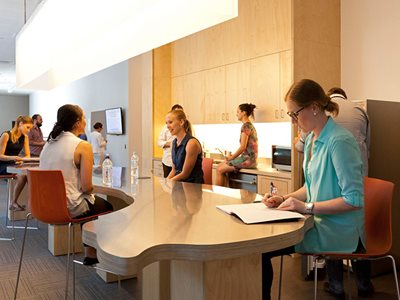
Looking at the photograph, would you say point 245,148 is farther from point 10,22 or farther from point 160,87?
point 10,22

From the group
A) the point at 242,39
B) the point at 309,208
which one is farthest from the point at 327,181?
the point at 242,39

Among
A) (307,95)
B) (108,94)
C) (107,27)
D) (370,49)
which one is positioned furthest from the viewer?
(108,94)

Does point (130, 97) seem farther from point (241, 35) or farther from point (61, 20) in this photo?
point (61, 20)

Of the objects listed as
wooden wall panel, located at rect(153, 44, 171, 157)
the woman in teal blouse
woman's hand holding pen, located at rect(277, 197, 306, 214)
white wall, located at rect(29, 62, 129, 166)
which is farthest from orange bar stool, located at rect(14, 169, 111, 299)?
white wall, located at rect(29, 62, 129, 166)

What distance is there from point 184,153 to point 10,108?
55.7 ft

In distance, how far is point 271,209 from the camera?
65.0 inches

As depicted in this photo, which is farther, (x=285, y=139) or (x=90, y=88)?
(x=90, y=88)

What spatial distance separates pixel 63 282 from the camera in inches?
124

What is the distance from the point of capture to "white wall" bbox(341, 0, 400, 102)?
3.77 metres

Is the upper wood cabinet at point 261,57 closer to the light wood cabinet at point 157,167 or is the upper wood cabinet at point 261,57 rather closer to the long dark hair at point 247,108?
the long dark hair at point 247,108

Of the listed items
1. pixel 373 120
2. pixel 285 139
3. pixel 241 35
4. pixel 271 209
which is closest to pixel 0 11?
pixel 241 35

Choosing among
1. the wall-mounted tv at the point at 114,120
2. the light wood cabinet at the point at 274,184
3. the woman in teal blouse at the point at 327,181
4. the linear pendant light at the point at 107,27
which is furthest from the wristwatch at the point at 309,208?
the wall-mounted tv at the point at 114,120

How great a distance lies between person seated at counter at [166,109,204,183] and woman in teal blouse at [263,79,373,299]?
1.31 metres

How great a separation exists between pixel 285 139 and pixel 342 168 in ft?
10.5
